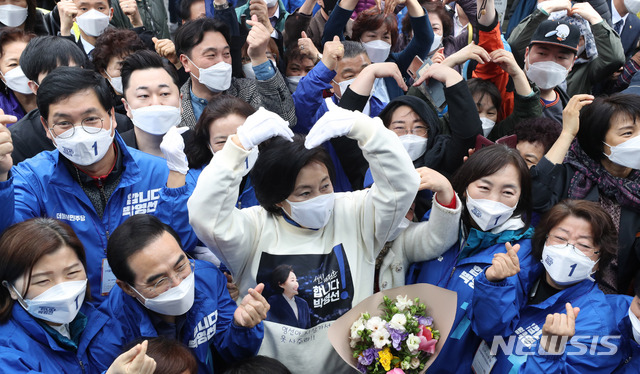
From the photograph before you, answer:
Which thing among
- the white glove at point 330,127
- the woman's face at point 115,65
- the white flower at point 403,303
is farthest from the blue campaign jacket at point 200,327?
the woman's face at point 115,65

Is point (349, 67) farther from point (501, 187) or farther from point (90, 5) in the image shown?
point (90, 5)

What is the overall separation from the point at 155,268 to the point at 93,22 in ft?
10.4

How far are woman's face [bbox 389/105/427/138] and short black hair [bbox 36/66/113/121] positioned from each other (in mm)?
1773

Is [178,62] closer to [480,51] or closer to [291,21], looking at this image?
[291,21]

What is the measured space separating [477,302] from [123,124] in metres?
2.69

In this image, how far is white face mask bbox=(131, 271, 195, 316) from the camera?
2584 millimetres

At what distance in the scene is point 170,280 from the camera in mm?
2609

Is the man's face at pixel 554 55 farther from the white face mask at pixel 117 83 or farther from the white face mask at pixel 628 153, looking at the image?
the white face mask at pixel 117 83

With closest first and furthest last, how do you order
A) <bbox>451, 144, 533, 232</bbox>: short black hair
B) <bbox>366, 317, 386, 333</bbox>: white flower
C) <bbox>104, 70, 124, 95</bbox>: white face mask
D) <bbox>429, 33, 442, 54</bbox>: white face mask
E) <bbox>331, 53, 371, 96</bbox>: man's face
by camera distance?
<bbox>366, 317, 386, 333</bbox>: white flower < <bbox>451, 144, 533, 232</bbox>: short black hair < <bbox>104, 70, 124, 95</bbox>: white face mask < <bbox>331, 53, 371, 96</bbox>: man's face < <bbox>429, 33, 442, 54</bbox>: white face mask

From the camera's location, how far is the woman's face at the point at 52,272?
2.44 m

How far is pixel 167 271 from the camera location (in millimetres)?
2598

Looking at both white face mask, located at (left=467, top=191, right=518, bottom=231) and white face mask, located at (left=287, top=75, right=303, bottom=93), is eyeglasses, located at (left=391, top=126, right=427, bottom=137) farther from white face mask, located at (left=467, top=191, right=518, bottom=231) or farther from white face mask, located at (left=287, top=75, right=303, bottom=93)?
white face mask, located at (left=287, top=75, right=303, bottom=93)

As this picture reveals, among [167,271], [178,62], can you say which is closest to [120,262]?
[167,271]

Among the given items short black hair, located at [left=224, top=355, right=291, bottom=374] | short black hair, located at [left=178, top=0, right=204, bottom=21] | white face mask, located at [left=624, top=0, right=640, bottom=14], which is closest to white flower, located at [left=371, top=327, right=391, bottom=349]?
short black hair, located at [left=224, top=355, right=291, bottom=374]
